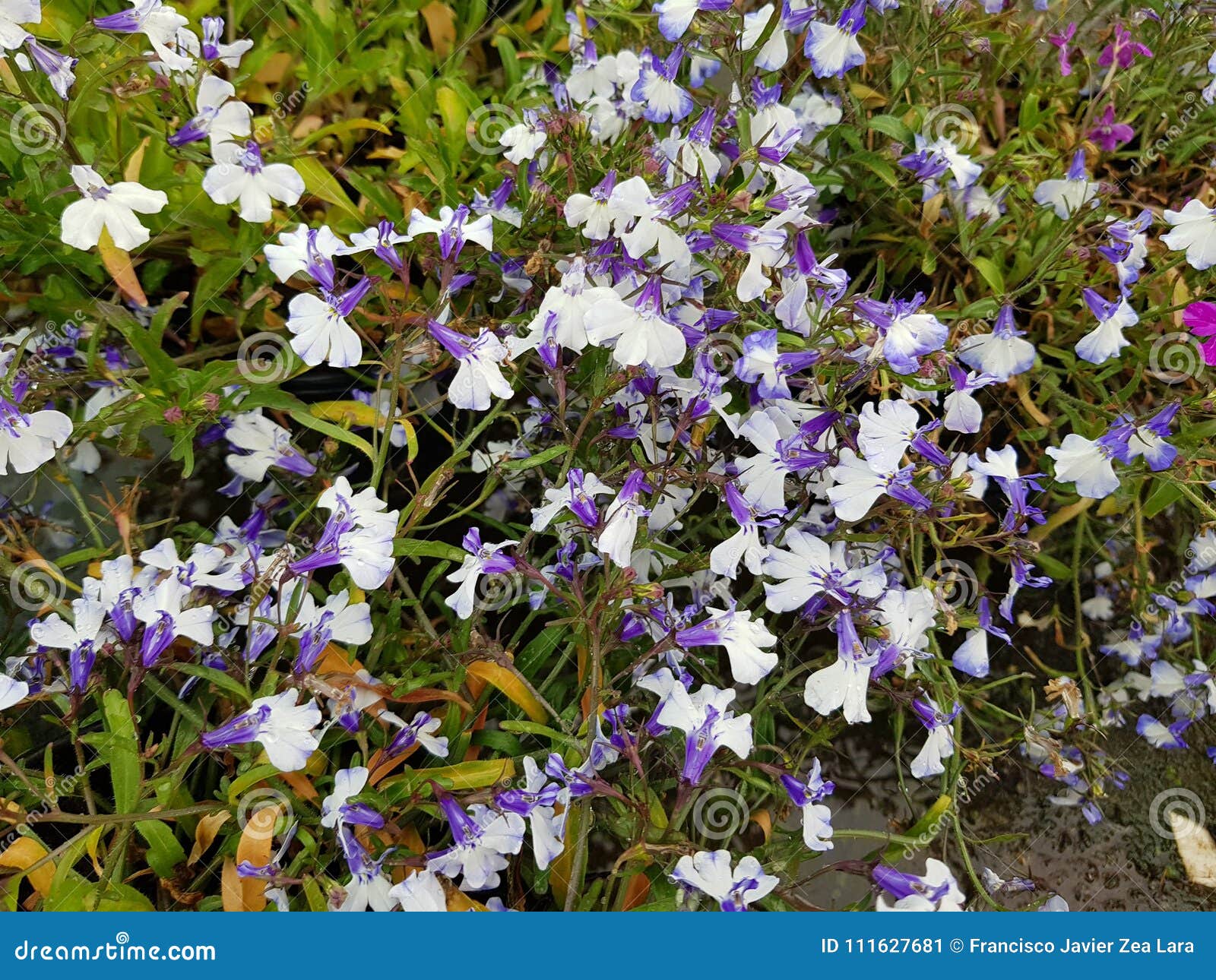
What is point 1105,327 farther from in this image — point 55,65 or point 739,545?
point 55,65

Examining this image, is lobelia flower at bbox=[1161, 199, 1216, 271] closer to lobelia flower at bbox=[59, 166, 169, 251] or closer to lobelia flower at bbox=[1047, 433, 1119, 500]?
lobelia flower at bbox=[1047, 433, 1119, 500]

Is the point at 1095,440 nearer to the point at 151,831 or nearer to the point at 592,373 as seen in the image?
the point at 592,373

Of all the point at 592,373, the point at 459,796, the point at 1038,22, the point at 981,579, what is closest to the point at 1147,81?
the point at 1038,22

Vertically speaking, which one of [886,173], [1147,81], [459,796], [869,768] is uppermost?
[1147,81]

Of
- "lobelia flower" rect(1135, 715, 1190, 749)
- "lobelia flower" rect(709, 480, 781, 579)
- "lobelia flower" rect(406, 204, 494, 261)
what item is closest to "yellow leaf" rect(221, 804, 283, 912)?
"lobelia flower" rect(709, 480, 781, 579)

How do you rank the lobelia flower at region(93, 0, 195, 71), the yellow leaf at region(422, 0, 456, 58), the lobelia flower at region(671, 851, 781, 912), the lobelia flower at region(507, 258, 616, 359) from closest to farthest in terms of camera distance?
the lobelia flower at region(671, 851, 781, 912), the lobelia flower at region(507, 258, 616, 359), the lobelia flower at region(93, 0, 195, 71), the yellow leaf at region(422, 0, 456, 58)

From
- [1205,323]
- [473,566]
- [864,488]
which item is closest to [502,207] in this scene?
[473,566]
